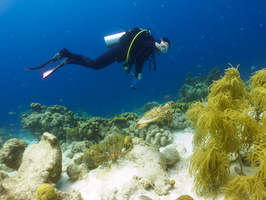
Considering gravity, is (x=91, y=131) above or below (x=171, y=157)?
above

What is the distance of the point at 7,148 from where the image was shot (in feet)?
16.0

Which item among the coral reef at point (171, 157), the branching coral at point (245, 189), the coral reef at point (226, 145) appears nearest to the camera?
the branching coral at point (245, 189)

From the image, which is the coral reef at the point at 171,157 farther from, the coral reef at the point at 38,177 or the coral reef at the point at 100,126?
the coral reef at the point at 38,177

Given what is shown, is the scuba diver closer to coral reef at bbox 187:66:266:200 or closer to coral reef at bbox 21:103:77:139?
coral reef at bbox 21:103:77:139

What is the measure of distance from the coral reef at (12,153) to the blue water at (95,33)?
81076 millimetres

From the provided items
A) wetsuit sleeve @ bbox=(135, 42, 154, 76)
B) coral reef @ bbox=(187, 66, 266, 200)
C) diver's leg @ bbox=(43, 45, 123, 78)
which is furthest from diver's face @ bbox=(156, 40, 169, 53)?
coral reef @ bbox=(187, 66, 266, 200)

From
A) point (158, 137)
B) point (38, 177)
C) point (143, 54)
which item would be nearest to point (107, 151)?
point (38, 177)

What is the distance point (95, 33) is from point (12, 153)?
10438 cm

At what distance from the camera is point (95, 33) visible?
9881 centimetres

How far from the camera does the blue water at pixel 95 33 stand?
300ft

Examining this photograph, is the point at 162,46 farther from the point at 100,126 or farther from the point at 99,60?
the point at 100,126

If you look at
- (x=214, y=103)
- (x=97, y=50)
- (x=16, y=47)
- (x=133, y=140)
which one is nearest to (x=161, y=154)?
(x=133, y=140)

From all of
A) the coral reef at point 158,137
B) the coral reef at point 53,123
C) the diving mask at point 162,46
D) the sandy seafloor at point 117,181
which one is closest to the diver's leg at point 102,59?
the diving mask at point 162,46

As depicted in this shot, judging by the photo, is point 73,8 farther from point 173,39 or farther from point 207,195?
point 207,195
